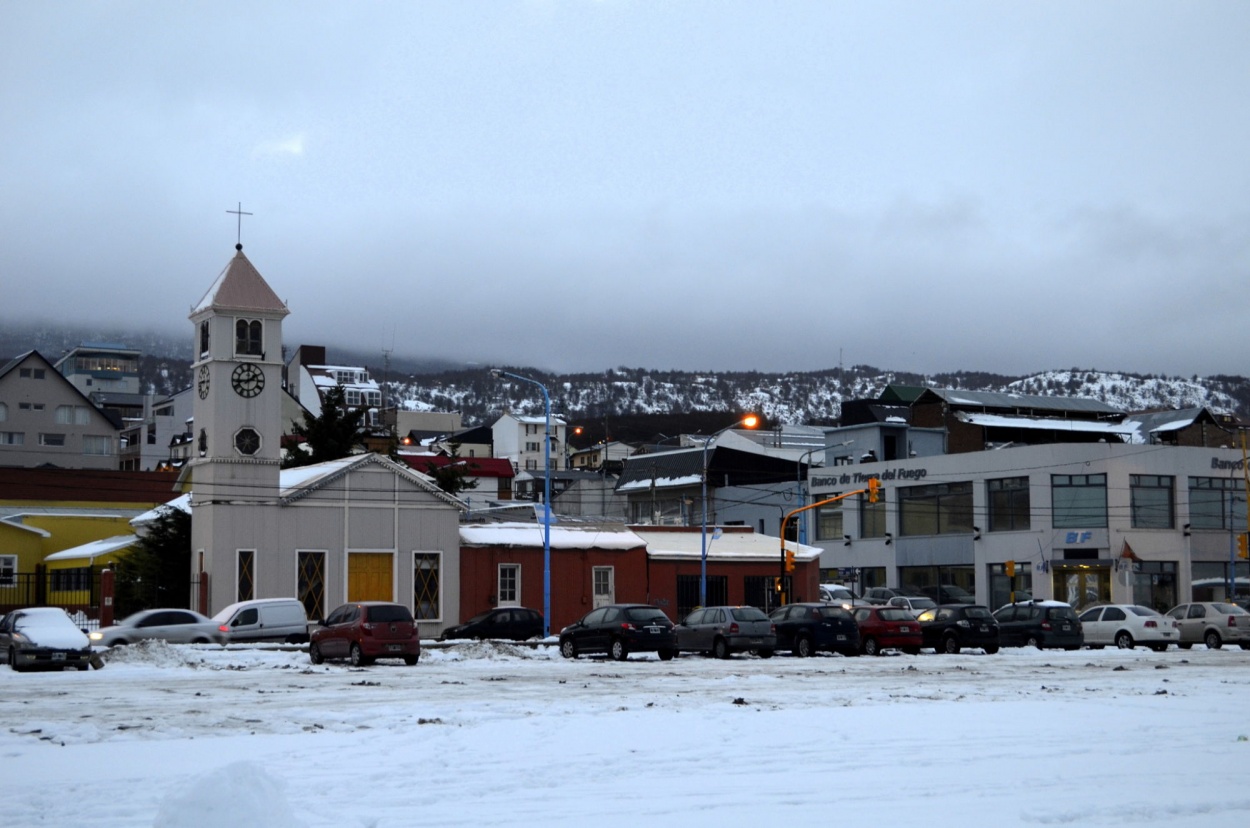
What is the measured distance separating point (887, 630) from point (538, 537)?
18.5m

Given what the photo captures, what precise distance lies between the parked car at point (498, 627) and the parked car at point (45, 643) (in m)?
17.3

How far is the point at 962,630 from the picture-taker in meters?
40.0

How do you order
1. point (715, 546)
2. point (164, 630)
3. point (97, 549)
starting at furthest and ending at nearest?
point (715, 546), point (97, 549), point (164, 630)

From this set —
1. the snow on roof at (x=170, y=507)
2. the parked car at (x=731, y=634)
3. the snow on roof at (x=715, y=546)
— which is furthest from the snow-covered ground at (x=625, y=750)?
the snow on roof at (x=715, y=546)

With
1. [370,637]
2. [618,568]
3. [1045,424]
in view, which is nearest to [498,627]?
[618,568]

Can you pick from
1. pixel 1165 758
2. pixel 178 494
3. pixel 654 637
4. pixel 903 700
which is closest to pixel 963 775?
pixel 1165 758

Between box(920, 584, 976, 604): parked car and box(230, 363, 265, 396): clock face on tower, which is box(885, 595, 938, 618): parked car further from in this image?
box(230, 363, 265, 396): clock face on tower

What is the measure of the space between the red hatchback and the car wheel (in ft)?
46.9

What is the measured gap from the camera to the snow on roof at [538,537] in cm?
5331

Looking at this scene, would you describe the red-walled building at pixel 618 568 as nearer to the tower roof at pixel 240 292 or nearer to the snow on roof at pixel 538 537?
the snow on roof at pixel 538 537

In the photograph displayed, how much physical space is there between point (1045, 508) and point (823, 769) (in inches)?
2383

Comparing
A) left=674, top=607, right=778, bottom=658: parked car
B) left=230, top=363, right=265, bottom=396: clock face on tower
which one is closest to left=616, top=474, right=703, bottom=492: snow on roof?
left=230, top=363, right=265, bottom=396: clock face on tower

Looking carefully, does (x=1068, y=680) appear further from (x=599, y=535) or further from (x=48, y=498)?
(x=48, y=498)

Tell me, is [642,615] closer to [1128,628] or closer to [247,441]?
[1128,628]
